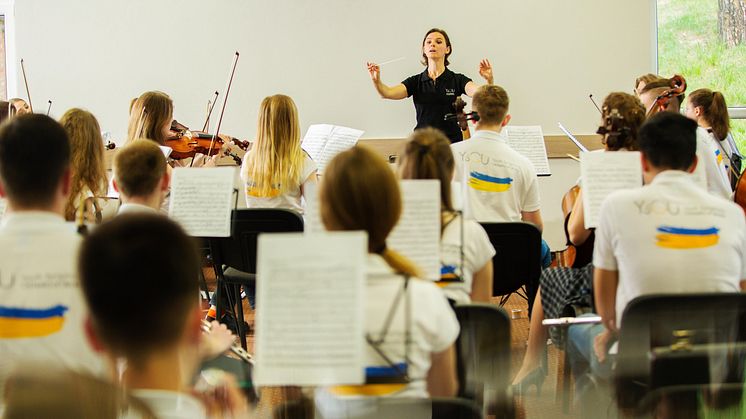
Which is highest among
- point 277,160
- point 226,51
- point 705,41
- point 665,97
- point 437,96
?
point 705,41

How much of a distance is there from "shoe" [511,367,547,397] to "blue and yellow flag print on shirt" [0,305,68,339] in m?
1.85

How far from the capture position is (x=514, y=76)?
6.62 m

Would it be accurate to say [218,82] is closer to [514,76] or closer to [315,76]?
[315,76]

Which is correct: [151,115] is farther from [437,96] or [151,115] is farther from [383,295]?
[383,295]

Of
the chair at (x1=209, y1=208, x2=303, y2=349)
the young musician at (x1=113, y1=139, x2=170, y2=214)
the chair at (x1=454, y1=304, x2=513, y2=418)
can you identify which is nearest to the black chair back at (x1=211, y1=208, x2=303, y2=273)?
the chair at (x1=209, y1=208, x2=303, y2=349)

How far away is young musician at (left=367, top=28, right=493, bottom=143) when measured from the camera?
224 inches

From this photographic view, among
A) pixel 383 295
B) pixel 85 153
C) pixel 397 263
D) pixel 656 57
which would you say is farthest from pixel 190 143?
pixel 656 57

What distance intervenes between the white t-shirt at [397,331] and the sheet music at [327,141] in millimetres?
2740

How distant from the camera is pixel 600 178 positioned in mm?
2768

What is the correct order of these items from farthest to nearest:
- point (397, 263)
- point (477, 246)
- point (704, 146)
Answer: point (704, 146)
point (477, 246)
point (397, 263)

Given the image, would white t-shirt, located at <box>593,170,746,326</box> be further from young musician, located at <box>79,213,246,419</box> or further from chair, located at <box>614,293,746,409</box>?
young musician, located at <box>79,213,246,419</box>

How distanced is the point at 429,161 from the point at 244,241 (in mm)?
1421

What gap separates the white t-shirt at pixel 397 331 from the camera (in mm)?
1544

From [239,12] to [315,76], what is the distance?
0.78 m
